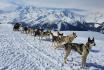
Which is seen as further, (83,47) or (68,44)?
(68,44)

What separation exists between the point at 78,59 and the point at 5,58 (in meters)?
4.91

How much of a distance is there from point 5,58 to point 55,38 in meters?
8.19

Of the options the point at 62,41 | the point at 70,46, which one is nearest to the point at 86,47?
the point at 70,46

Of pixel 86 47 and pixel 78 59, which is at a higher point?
pixel 86 47

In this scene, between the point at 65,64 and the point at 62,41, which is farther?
the point at 62,41

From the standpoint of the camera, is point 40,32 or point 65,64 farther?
point 40,32

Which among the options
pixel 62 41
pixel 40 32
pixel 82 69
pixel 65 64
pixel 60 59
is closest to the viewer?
pixel 82 69

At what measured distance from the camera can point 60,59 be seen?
16.1m

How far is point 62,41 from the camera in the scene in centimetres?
2183

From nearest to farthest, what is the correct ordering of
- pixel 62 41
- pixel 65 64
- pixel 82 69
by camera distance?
pixel 82 69
pixel 65 64
pixel 62 41

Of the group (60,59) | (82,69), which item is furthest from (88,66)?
(60,59)

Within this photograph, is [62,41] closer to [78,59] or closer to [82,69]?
[78,59]

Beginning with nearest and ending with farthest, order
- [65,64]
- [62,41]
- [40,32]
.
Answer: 1. [65,64]
2. [62,41]
3. [40,32]

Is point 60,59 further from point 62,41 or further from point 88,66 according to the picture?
point 62,41
